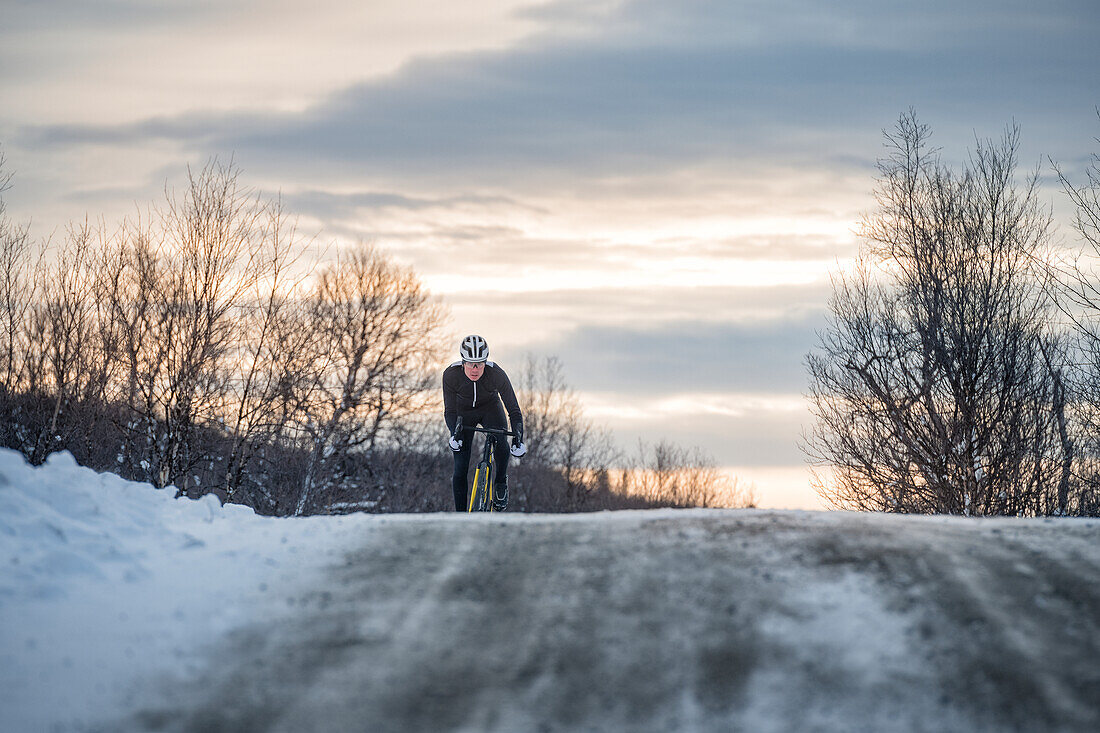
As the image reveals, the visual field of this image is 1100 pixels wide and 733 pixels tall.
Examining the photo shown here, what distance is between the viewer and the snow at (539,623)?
5.59 m

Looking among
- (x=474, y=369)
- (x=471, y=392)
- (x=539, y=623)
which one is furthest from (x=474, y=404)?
(x=539, y=623)

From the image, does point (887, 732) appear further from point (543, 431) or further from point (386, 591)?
point (543, 431)

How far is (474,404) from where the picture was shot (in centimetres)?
1234

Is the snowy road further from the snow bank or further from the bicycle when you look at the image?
the bicycle

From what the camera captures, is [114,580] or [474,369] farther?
[474,369]

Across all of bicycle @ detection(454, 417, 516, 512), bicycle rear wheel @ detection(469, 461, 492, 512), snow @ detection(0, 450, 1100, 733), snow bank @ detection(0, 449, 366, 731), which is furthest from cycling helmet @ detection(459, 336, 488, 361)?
snow @ detection(0, 450, 1100, 733)

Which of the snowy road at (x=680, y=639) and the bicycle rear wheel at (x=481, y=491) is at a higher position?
the bicycle rear wheel at (x=481, y=491)

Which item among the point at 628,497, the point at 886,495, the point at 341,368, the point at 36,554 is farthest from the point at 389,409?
the point at 36,554

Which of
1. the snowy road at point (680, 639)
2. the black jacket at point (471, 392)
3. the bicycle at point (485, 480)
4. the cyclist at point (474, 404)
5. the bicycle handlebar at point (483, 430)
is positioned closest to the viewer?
the snowy road at point (680, 639)

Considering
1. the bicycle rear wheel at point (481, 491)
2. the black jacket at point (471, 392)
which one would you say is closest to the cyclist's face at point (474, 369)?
the black jacket at point (471, 392)

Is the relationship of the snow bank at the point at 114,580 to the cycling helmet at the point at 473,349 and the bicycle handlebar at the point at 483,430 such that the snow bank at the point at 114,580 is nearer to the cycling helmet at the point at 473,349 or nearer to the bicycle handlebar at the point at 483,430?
the bicycle handlebar at the point at 483,430

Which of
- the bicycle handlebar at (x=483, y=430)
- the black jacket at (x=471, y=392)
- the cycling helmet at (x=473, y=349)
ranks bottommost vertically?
the bicycle handlebar at (x=483, y=430)

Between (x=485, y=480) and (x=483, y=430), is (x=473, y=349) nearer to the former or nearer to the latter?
(x=483, y=430)

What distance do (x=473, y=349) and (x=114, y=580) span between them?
5.69m
